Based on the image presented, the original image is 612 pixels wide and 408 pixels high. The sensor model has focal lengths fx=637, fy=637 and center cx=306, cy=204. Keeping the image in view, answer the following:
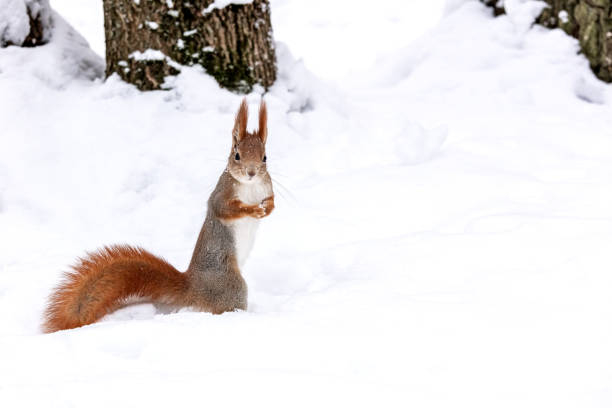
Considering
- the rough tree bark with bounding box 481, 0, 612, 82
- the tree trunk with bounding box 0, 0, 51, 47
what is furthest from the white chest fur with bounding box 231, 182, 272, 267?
the rough tree bark with bounding box 481, 0, 612, 82

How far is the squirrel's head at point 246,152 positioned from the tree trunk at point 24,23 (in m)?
1.87

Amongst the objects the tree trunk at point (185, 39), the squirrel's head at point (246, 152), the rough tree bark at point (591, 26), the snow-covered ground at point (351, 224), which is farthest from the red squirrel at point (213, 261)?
the rough tree bark at point (591, 26)

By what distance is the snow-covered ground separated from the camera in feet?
4.55

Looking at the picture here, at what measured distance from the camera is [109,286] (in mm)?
1756

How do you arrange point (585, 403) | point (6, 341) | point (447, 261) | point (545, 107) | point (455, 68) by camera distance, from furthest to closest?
point (455, 68) < point (545, 107) < point (447, 261) < point (6, 341) < point (585, 403)

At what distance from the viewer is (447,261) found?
2.19 metres

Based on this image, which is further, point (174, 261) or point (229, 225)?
point (174, 261)

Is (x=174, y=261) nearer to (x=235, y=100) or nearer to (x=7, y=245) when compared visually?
(x=7, y=245)

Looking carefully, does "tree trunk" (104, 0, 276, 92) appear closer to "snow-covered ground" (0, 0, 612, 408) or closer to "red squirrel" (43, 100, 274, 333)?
"snow-covered ground" (0, 0, 612, 408)

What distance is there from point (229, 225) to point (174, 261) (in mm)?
542

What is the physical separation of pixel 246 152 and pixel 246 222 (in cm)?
23

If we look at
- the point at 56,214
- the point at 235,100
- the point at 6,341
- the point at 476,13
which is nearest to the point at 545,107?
the point at 476,13

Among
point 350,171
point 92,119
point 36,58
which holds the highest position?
point 36,58

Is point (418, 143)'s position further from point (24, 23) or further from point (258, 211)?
point (24, 23)
